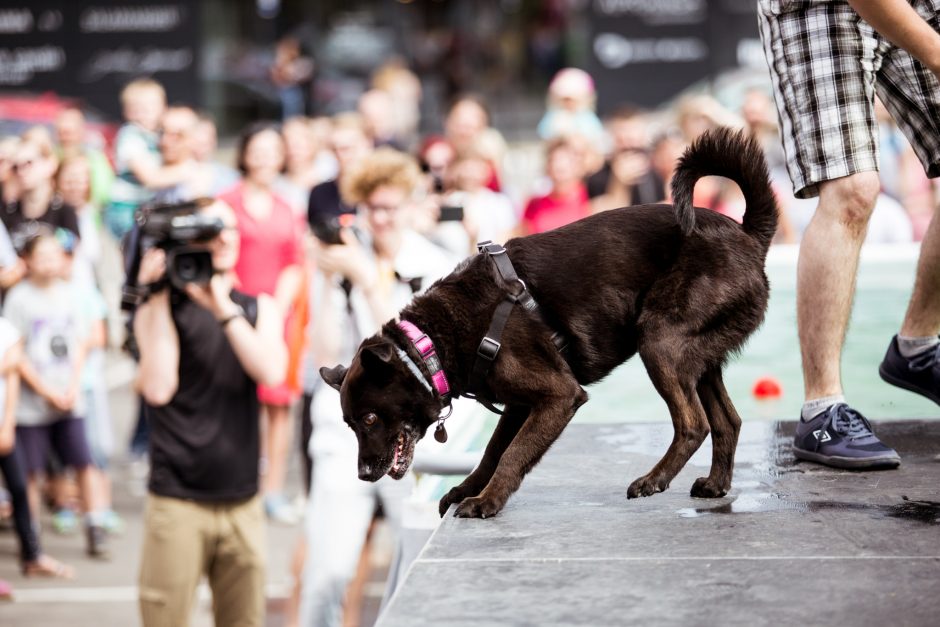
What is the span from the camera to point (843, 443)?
3.72 metres

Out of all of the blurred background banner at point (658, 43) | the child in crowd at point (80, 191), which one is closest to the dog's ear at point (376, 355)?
the child in crowd at point (80, 191)

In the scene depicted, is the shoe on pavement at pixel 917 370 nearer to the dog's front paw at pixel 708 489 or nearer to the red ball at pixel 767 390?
the dog's front paw at pixel 708 489

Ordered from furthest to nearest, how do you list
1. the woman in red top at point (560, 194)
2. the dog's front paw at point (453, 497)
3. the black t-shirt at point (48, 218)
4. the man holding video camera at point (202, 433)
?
the black t-shirt at point (48, 218), the woman in red top at point (560, 194), the man holding video camera at point (202, 433), the dog's front paw at point (453, 497)

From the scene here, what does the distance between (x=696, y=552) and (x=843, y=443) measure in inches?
37.5

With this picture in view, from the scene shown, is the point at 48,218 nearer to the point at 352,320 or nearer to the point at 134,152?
the point at 134,152

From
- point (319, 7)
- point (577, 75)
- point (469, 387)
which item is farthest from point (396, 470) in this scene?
point (319, 7)

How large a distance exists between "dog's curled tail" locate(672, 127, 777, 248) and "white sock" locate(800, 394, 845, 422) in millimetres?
548

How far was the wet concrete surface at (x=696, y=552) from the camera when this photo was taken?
2.57m

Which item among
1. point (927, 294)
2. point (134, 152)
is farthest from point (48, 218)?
point (927, 294)

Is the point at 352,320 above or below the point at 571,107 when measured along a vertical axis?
below

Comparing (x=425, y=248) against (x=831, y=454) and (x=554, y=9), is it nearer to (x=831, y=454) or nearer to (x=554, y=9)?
(x=831, y=454)

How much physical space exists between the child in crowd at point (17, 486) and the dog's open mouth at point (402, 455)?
13.9 ft

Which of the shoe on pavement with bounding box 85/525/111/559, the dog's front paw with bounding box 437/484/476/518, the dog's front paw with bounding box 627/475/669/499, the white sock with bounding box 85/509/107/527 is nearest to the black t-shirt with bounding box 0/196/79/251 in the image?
the white sock with bounding box 85/509/107/527

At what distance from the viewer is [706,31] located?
15312 mm
